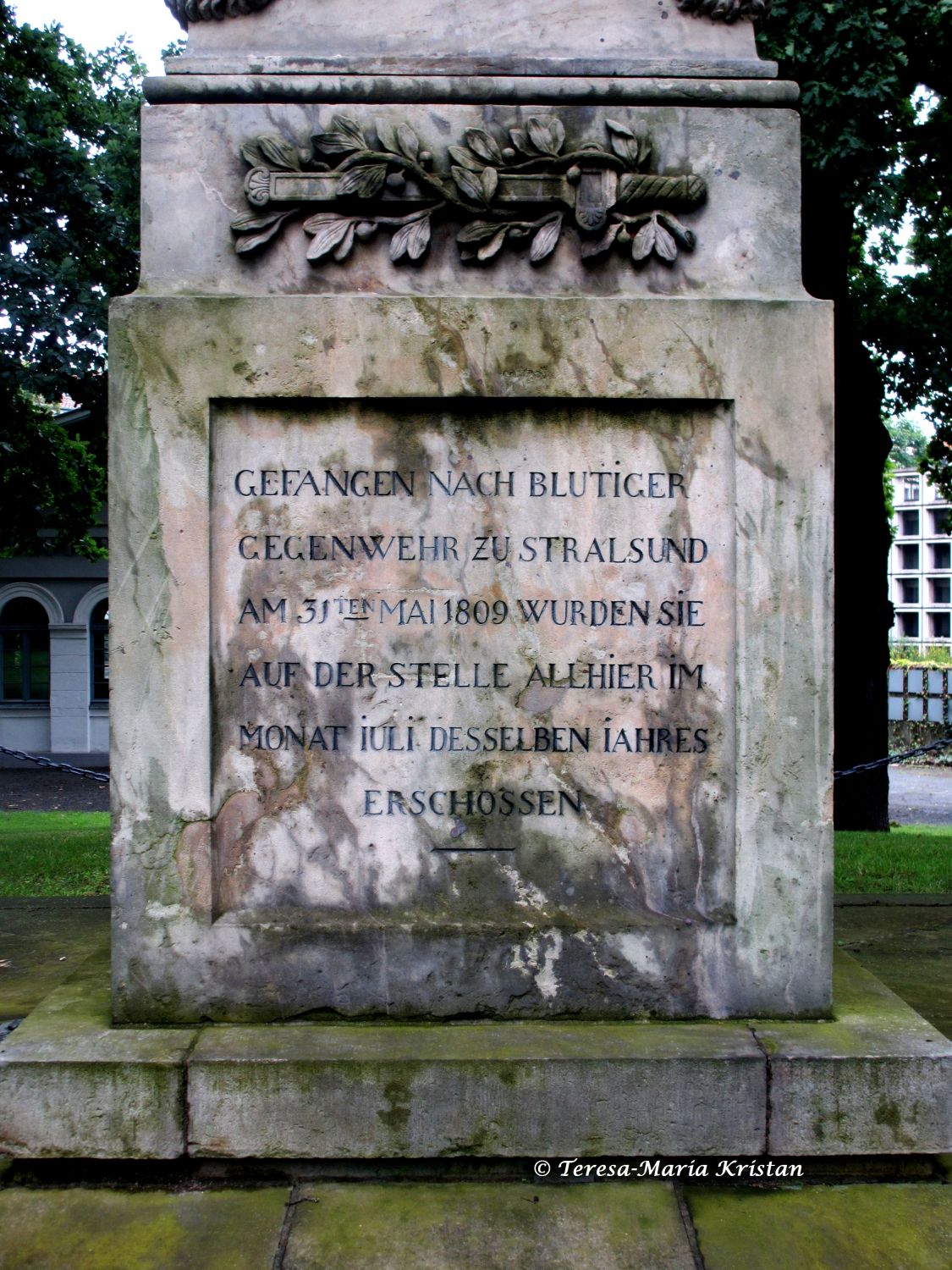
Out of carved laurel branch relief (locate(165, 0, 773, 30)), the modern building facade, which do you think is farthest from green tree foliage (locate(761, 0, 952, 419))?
the modern building facade

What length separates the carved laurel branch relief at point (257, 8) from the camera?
10.8ft

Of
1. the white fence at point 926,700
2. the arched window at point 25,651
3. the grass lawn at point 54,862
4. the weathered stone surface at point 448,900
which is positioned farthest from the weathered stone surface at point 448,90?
the arched window at point 25,651

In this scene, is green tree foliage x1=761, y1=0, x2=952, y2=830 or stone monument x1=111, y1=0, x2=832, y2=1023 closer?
stone monument x1=111, y1=0, x2=832, y2=1023

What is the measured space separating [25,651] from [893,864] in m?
23.5

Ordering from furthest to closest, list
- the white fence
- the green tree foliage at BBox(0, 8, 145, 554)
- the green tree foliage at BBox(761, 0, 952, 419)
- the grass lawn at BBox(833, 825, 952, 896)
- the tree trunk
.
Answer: the white fence
the green tree foliage at BBox(0, 8, 145, 554)
the tree trunk
the green tree foliage at BBox(761, 0, 952, 419)
the grass lawn at BBox(833, 825, 952, 896)

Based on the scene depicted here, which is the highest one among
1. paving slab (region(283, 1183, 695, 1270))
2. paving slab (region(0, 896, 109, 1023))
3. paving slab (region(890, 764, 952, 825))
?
paving slab (region(0, 896, 109, 1023))

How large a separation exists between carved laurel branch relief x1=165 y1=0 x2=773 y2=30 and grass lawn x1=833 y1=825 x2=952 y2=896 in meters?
4.09

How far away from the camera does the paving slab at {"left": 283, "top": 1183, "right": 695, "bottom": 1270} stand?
253 cm

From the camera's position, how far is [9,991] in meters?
4.02

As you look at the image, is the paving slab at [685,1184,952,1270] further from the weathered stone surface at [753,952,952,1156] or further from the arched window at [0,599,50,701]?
the arched window at [0,599,50,701]

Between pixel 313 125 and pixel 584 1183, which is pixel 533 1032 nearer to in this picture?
pixel 584 1183

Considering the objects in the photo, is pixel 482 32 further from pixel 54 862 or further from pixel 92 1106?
pixel 54 862

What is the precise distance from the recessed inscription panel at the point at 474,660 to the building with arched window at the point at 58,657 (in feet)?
78.5

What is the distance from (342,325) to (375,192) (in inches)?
14.9
